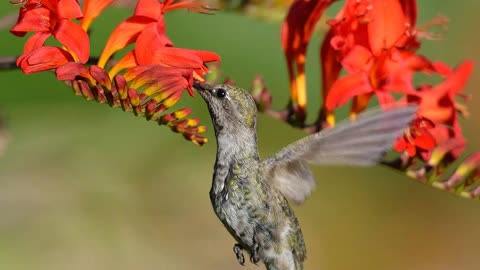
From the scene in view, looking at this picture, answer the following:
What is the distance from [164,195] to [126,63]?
2783 millimetres

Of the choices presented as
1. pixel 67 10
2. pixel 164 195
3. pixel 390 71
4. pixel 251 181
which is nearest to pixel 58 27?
pixel 67 10

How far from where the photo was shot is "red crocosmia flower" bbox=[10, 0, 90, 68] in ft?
6.16

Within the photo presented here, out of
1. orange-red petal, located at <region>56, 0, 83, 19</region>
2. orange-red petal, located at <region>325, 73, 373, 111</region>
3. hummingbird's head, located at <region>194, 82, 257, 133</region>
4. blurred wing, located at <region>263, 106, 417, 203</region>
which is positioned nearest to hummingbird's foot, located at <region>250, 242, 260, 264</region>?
blurred wing, located at <region>263, 106, 417, 203</region>

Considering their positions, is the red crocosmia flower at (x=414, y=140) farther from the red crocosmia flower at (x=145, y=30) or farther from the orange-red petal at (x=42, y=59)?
the orange-red petal at (x=42, y=59)

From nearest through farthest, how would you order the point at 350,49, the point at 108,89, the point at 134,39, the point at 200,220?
the point at 108,89
the point at 134,39
the point at 350,49
the point at 200,220

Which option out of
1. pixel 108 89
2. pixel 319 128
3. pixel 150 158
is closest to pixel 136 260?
pixel 150 158

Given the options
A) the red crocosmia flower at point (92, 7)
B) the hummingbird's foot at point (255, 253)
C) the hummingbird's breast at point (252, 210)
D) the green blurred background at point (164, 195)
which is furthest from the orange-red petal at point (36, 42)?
the green blurred background at point (164, 195)

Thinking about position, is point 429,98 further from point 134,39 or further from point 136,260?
point 136,260

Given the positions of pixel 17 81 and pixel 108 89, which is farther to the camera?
pixel 17 81

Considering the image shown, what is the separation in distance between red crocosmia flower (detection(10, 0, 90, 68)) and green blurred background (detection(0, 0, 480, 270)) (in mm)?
2544

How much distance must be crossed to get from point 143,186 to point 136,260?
43 cm

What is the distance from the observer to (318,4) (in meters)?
2.26

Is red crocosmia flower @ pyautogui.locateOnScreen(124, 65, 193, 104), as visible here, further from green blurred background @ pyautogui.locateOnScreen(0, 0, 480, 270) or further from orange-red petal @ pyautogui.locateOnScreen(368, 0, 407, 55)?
green blurred background @ pyautogui.locateOnScreen(0, 0, 480, 270)

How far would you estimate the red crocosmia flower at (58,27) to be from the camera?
1879 mm
